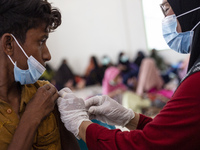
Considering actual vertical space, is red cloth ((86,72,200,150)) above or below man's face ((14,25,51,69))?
below

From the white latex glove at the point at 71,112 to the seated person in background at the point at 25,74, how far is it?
7cm

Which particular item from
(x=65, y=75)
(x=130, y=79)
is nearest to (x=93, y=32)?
(x=65, y=75)

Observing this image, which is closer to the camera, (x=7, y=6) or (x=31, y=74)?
(x=7, y=6)

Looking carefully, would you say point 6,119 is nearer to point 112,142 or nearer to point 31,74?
point 31,74

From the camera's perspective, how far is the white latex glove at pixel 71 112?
1.27m

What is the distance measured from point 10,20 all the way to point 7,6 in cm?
7

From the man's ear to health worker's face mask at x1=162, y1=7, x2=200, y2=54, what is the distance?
39.3 inches

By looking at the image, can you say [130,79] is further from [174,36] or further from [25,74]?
[25,74]

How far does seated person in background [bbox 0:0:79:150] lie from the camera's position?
1152 mm

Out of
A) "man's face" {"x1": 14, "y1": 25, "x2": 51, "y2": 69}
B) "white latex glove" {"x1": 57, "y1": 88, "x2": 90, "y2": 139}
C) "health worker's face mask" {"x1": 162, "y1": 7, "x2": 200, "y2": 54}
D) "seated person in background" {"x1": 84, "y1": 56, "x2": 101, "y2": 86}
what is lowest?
"seated person in background" {"x1": 84, "y1": 56, "x2": 101, "y2": 86}

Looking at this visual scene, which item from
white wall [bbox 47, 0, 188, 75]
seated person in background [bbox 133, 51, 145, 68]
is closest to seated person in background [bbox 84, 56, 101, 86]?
white wall [bbox 47, 0, 188, 75]

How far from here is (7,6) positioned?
3.74 ft

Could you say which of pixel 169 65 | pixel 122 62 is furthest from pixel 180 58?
pixel 122 62

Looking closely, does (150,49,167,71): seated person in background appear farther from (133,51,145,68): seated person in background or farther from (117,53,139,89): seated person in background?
(117,53,139,89): seated person in background
